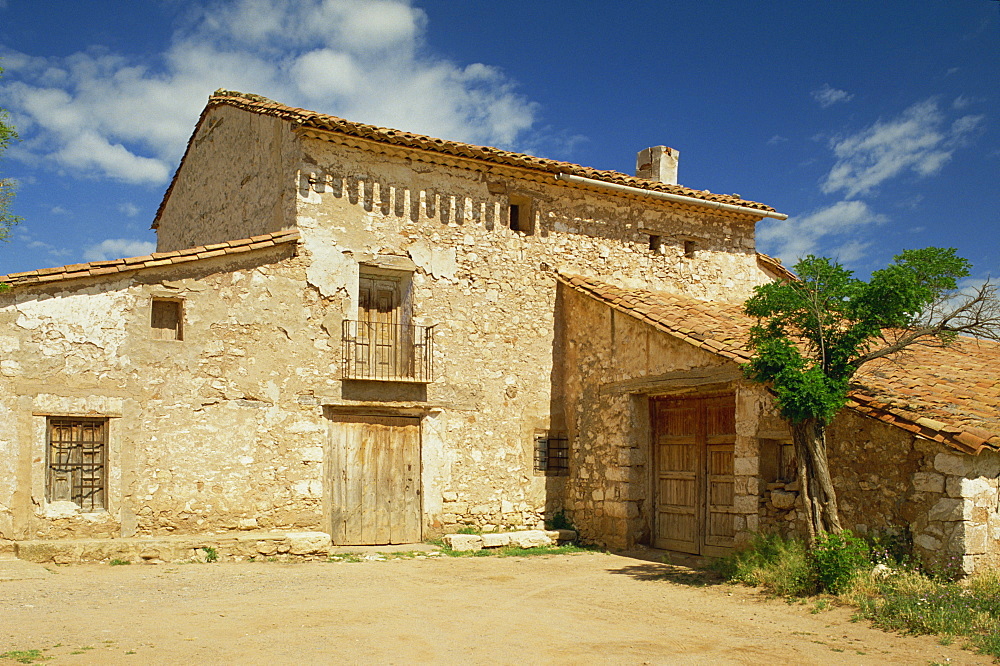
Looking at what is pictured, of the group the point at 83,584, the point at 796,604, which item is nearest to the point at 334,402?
the point at 83,584

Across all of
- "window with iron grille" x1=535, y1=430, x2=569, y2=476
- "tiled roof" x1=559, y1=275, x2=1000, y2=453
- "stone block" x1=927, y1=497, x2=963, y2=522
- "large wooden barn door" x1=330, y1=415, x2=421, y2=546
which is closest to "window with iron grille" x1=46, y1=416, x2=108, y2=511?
"large wooden barn door" x1=330, y1=415, x2=421, y2=546

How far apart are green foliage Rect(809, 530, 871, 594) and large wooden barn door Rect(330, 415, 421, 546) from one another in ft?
19.2

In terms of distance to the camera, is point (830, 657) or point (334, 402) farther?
point (334, 402)

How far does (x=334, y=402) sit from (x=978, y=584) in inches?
310

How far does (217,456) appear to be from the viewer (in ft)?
35.4

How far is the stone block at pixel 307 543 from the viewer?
1077 centimetres

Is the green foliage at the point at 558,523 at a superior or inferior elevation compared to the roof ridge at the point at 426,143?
inferior

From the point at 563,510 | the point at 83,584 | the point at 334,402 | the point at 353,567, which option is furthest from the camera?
the point at 563,510

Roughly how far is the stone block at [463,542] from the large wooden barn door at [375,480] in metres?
0.50

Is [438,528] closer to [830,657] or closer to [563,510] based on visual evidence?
[563,510]

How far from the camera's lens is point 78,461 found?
10.0 metres

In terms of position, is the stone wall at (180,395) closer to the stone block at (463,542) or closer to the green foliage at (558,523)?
the stone block at (463,542)

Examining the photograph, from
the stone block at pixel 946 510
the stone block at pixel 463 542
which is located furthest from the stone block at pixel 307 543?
the stone block at pixel 946 510

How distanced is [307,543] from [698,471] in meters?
5.36
